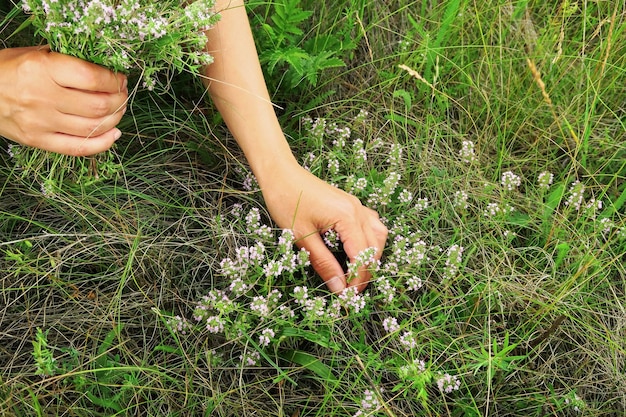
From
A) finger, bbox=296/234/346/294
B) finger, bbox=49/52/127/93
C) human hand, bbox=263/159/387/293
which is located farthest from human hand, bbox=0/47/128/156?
finger, bbox=296/234/346/294

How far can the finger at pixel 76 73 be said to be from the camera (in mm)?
Result: 1611

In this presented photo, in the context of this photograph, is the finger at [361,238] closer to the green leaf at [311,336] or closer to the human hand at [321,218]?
Result: the human hand at [321,218]

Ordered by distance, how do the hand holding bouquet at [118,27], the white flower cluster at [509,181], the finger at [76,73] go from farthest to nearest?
the white flower cluster at [509,181]
the finger at [76,73]
the hand holding bouquet at [118,27]

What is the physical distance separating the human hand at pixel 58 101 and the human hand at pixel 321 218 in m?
0.55

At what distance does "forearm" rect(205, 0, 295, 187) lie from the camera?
196 centimetres

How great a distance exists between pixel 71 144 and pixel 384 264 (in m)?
1.05

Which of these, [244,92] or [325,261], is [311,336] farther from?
[244,92]

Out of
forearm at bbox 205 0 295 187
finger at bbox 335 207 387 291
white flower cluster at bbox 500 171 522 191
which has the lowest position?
white flower cluster at bbox 500 171 522 191

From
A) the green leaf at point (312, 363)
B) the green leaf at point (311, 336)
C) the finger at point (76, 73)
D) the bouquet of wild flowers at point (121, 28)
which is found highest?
the bouquet of wild flowers at point (121, 28)

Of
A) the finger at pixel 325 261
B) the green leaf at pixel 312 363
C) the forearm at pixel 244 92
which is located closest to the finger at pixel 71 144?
the forearm at pixel 244 92

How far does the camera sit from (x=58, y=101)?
168 cm

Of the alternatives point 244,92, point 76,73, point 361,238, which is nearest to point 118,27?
point 76,73

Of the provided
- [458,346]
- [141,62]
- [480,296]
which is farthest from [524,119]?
[141,62]

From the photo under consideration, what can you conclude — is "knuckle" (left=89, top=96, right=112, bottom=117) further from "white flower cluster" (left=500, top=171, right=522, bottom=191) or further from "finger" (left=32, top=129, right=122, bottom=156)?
"white flower cluster" (left=500, top=171, right=522, bottom=191)
